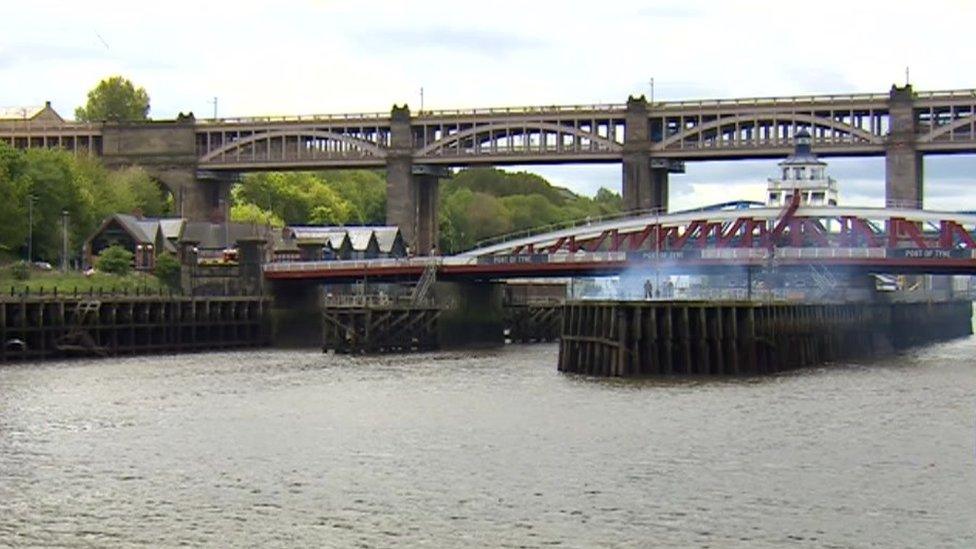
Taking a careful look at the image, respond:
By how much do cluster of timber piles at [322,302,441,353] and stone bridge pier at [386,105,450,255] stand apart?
164 ft

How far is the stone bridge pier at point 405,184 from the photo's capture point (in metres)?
160

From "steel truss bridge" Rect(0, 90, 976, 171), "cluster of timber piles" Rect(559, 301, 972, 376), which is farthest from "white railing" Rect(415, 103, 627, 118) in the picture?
"cluster of timber piles" Rect(559, 301, 972, 376)

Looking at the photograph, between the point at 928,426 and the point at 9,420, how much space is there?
96.9ft

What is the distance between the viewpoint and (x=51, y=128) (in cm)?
17525

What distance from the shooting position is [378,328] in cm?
10538

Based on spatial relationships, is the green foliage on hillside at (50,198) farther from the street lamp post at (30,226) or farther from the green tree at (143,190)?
the green tree at (143,190)

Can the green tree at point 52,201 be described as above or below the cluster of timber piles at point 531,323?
above

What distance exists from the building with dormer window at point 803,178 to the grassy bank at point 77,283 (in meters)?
49.6

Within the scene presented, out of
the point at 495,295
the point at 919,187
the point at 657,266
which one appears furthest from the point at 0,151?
the point at 919,187

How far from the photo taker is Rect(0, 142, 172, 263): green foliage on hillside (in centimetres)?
11862

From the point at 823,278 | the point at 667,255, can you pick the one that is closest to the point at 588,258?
the point at 667,255

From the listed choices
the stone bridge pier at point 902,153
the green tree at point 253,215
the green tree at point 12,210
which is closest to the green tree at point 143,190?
the green tree at point 253,215

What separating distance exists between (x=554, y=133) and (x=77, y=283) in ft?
189

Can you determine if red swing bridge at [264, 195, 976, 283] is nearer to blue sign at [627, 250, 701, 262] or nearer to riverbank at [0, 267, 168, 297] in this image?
blue sign at [627, 250, 701, 262]
